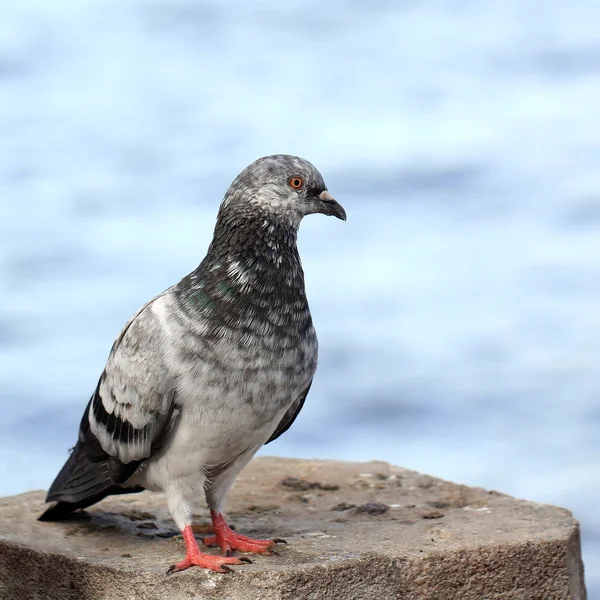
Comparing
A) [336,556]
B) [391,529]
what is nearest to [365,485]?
[391,529]

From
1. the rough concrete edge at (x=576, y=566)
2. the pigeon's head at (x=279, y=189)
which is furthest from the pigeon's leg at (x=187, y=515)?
the rough concrete edge at (x=576, y=566)

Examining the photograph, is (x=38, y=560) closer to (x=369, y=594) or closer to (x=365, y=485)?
(x=369, y=594)

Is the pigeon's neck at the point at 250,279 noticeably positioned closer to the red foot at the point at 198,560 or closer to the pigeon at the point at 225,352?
the pigeon at the point at 225,352

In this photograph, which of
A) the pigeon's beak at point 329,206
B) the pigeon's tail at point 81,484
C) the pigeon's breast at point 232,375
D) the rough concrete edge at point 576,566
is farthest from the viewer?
the rough concrete edge at point 576,566

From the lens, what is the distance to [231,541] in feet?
32.4

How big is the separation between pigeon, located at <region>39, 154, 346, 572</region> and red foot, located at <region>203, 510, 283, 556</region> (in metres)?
0.01

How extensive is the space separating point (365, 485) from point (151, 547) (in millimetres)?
2411

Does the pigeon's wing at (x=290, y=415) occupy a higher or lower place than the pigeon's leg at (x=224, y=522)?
higher

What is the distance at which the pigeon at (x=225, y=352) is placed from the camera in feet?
30.4

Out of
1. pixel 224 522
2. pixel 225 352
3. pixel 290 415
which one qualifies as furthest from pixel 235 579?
pixel 225 352

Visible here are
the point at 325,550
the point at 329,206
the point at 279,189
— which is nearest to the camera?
the point at 279,189

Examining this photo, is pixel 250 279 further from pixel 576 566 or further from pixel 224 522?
pixel 576 566

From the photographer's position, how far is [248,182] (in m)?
9.45

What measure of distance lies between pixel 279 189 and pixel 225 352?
1.10 m
